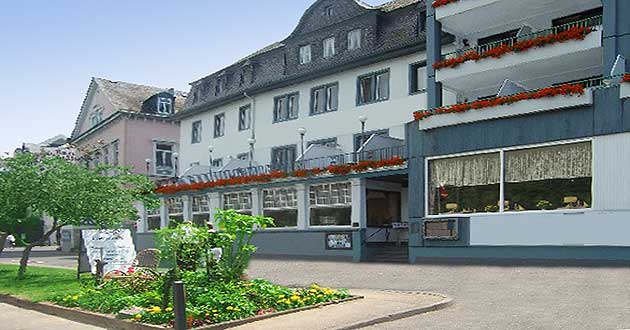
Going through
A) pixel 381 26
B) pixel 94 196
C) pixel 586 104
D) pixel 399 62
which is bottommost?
pixel 94 196

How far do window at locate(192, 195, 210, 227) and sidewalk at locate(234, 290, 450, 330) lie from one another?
21.3 meters

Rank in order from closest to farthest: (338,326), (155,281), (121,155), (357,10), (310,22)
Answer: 1. (338,326)
2. (155,281)
3. (357,10)
4. (310,22)
5. (121,155)

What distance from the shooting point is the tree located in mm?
18438

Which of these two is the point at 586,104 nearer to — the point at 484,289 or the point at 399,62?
the point at 484,289

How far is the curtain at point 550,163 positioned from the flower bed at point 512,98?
1497 mm

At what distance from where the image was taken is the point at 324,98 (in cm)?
3108

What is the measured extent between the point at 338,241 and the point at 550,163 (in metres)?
9.11

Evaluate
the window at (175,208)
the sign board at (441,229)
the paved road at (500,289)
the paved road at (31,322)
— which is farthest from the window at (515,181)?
the window at (175,208)

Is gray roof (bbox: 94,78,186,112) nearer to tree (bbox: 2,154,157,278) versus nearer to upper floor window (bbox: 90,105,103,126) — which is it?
upper floor window (bbox: 90,105,103,126)

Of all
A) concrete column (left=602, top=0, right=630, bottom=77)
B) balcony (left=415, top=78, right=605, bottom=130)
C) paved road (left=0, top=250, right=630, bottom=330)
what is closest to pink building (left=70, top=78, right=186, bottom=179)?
paved road (left=0, top=250, right=630, bottom=330)

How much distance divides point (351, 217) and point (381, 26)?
30.1 feet

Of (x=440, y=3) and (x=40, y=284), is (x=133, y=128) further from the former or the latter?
(x=40, y=284)

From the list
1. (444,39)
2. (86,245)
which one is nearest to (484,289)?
(86,245)

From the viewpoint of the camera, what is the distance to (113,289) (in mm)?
13617
